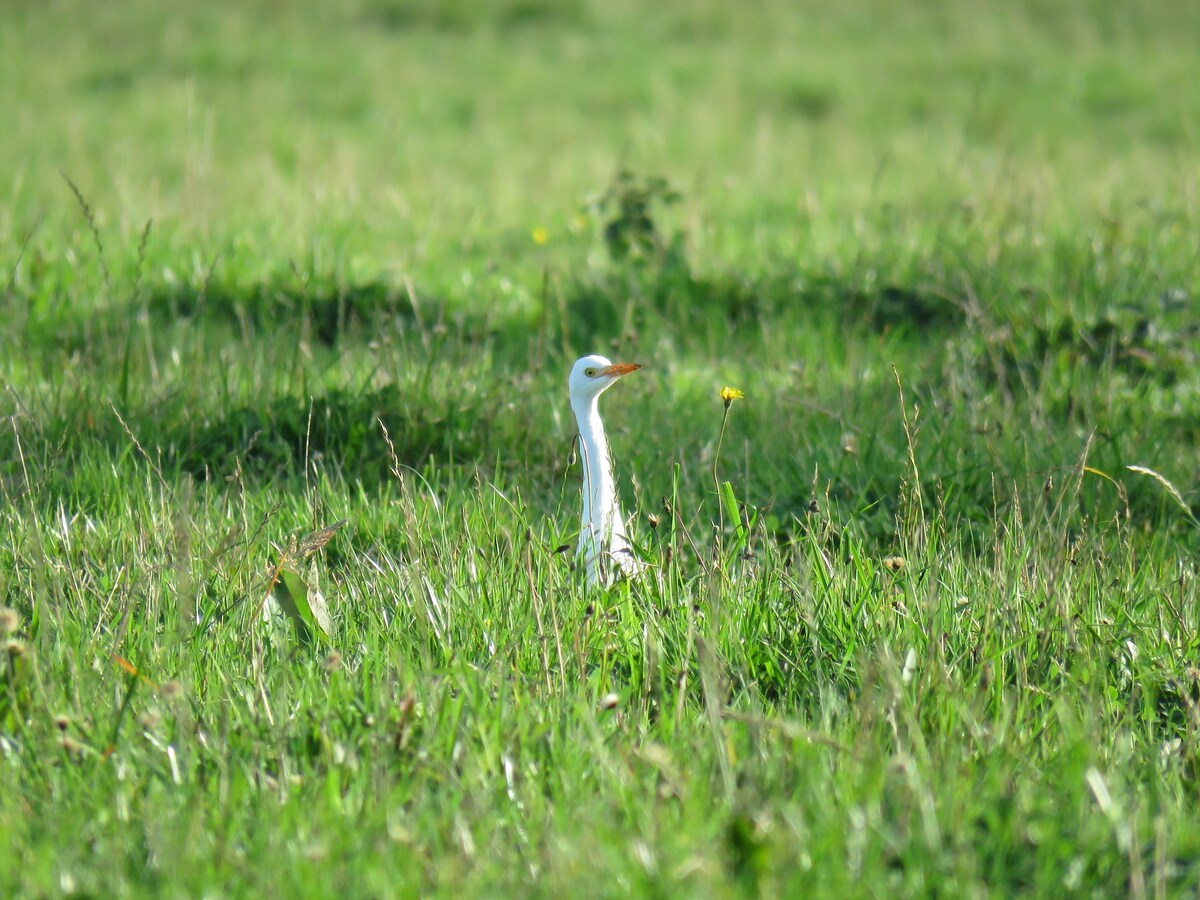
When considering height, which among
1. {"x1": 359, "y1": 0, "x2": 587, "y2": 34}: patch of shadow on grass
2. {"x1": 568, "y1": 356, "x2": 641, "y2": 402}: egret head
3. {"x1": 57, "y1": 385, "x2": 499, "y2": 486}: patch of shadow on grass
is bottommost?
{"x1": 57, "y1": 385, "x2": 499, "y2": 486}: patch of shadow on grass

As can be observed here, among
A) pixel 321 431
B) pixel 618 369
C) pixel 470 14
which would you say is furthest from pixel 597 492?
pixel 470 14

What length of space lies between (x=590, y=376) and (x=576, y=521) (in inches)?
17.2

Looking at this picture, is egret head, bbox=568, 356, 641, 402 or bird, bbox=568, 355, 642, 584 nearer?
bird, bbox=568, 355, 642, 584

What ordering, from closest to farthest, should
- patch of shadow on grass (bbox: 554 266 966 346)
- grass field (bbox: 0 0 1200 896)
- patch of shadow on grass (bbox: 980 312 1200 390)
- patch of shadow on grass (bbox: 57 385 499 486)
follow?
grass field (bbox: 0 0 1200 896), patch of shadow on grass (bbox: 57 385 499 486), patch of shadow on grass (bbox: 980 312 1200 390), patch of shadow on grass (bbox: 554 266 966 346)

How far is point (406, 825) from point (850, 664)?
3.33 ft

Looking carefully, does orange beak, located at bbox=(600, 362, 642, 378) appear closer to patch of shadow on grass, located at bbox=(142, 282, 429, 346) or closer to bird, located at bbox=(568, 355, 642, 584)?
bird, located at bbox=(568, 355, 642, 584)

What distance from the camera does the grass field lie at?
6.22 feet

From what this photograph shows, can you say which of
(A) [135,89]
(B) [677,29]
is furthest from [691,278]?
(B) [677,29]

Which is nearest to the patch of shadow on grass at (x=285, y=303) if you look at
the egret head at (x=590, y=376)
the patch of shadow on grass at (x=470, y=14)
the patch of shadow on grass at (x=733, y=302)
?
the patch of shadow on grass at (x=733, y=302)

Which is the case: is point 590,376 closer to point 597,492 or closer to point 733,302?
point 597,492

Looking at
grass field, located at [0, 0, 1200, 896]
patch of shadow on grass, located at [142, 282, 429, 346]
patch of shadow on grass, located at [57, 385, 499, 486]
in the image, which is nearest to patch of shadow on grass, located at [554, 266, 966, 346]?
grass field, located at [0, 0, 1200, 896]

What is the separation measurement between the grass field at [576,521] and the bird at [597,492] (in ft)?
0.28

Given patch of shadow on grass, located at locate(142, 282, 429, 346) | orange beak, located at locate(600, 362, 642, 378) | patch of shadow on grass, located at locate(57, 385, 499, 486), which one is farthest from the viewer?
patch of shadow on grass, located at locate(142, 282, 429, 346)

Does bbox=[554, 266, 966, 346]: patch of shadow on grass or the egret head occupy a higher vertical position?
the egret head
